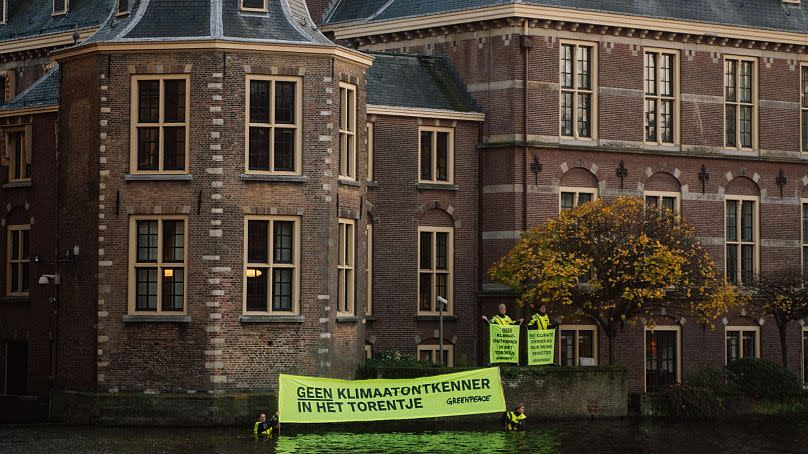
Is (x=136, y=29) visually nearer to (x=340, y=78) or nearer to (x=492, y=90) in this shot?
(x=340, y=78)

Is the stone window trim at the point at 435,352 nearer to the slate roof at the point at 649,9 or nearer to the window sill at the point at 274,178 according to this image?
the window sill at the point at 274,178

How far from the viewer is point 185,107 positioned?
4356 cm

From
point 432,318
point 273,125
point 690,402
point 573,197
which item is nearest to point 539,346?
point 690,402

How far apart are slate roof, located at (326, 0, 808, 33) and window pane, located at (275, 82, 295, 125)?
10710 millimetres

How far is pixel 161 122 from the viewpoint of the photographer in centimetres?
4356

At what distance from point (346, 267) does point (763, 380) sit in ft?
43.4

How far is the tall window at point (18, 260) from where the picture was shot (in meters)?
54.8

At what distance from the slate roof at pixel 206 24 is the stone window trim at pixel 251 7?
0.08 metres

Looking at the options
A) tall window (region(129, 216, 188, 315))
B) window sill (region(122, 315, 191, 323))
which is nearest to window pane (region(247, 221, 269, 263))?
tall window (region(129, 216, 188, 315))

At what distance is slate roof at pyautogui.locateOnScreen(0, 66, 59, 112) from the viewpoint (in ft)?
175

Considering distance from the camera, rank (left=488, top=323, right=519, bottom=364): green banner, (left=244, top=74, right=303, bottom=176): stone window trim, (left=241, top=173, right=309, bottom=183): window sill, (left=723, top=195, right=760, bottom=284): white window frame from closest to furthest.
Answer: (left=241, top=173, right=309, bottom=183): window sill, (left=244, top=74, right=303, bottom=176): stone window trim, (left=488, top=323, right=519, bottom=364): green banner, (left=723, top=195, right=760, bottom=284): white window frame

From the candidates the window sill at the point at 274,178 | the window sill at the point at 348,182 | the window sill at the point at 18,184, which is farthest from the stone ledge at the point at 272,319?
the window sill at the point at 18,184

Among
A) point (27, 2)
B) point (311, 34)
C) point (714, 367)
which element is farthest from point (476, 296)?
point (27, 2)

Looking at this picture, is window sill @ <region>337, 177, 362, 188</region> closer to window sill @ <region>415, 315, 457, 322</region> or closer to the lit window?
window sill @ <region>415, 315, 457, 322</region>
